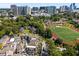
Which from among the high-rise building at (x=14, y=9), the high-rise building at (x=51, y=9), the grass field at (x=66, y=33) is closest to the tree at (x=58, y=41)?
the grass field at (x=66, y=33)

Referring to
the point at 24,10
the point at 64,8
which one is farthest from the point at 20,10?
the point at 64,8

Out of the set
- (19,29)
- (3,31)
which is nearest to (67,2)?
(19,29)

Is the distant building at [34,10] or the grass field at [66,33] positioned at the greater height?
the distant building at [34,10]

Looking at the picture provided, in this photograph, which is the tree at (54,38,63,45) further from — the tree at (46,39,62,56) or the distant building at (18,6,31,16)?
the distant building at (18,6,31,16)

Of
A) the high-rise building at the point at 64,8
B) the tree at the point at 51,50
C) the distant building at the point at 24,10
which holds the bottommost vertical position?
the tree at the point at 51,50

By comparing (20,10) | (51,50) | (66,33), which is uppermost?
(20,10)

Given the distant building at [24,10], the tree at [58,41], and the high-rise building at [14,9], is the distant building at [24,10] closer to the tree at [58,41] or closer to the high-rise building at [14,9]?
the high-rise building at [14,9]

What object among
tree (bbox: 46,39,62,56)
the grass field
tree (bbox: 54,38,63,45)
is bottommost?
tree (bbox: 46,39,62,56)

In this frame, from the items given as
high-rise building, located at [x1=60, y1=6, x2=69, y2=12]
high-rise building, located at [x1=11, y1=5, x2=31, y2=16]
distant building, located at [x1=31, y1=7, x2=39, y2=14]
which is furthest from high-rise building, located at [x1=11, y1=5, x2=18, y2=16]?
high-rise building, located at [x1=60, y1=6, x2=69, y2=12]

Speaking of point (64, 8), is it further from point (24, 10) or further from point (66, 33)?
point (24, 10)
